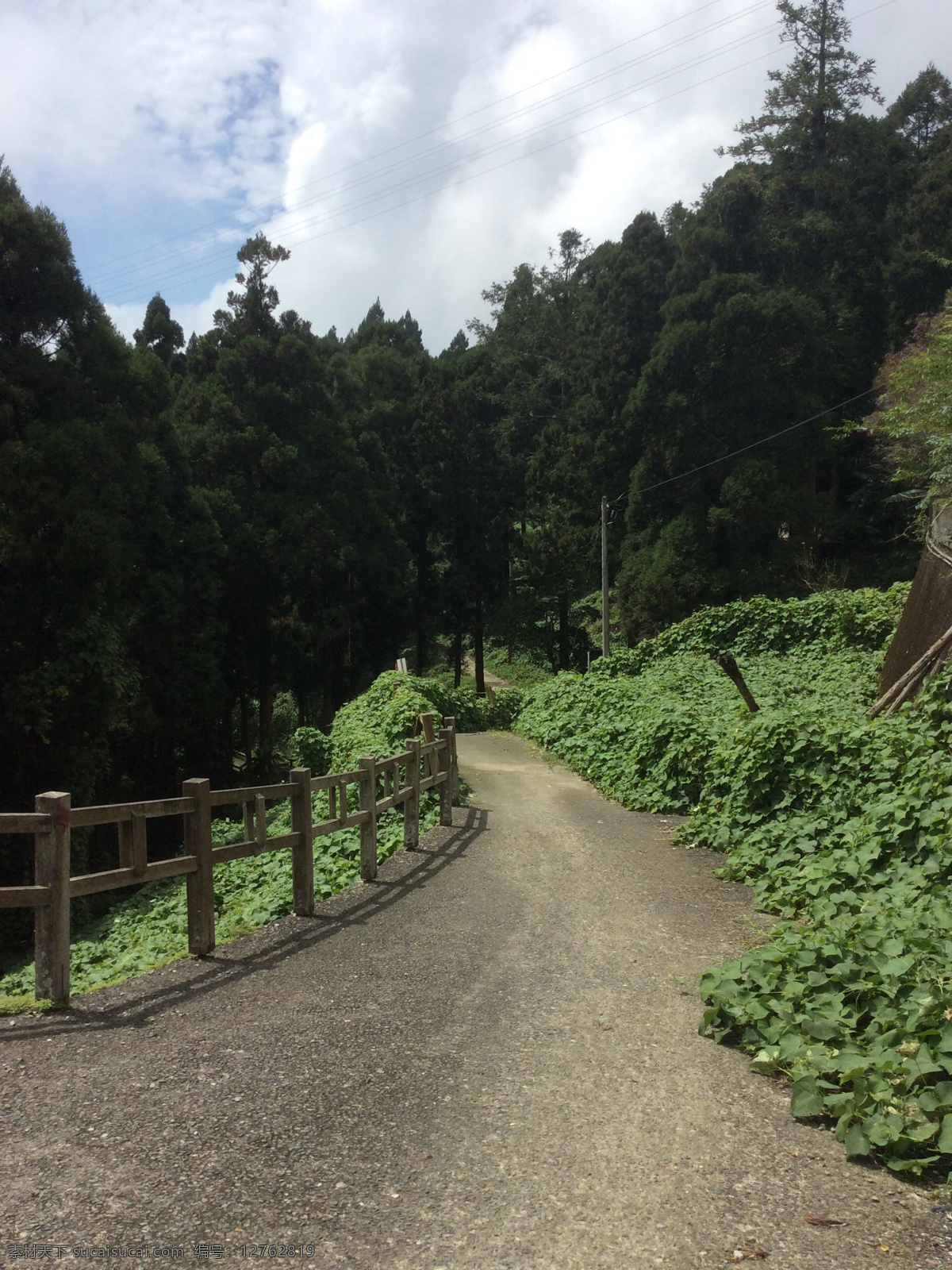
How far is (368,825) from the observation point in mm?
8180

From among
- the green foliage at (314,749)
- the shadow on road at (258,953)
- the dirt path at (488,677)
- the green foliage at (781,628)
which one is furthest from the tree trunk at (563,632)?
the shadow on road at (258,953)

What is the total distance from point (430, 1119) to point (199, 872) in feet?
8.74

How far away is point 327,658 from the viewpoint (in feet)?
103

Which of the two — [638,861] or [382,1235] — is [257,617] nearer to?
[638,861]

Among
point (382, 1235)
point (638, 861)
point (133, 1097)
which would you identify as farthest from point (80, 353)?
point (382, 1235)

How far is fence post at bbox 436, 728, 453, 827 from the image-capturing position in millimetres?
10961

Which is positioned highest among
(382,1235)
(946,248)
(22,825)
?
(946,248)

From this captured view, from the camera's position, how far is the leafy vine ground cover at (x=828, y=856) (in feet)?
12.8

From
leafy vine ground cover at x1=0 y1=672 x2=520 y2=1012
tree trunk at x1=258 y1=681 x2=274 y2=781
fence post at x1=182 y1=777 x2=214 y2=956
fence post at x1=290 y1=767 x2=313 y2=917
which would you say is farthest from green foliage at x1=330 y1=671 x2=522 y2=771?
tree trunk at x1=258 y1=681 x2=274 y2=781

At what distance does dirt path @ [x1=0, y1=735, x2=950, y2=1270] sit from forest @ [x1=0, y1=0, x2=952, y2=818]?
1140 centimetres

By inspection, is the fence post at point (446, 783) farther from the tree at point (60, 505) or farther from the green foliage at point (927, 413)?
the tree at point (60, 505)

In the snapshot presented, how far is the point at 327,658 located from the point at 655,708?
18.7m

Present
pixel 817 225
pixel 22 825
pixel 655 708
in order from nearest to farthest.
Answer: pixel 22 825
pixel 655 708
pixel 817 225

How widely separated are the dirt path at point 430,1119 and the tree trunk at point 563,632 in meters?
34.5
